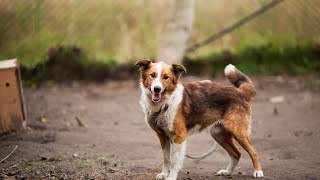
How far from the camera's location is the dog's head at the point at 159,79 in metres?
6.23

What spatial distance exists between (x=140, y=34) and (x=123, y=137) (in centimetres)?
523

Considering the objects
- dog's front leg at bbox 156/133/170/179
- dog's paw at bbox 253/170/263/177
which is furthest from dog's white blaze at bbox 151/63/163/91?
dog's paw at bbox 253/170/263/177

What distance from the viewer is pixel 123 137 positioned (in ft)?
28.9

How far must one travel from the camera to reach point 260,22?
44.3 feet

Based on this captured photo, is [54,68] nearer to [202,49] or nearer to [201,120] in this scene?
[202,49]

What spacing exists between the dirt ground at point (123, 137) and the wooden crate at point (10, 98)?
0.20 m

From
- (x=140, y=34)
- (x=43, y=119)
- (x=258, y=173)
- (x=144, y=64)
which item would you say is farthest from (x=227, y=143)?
(x=140, y=34)

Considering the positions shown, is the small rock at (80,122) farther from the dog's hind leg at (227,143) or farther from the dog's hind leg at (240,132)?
the dog's hind leg at (240,132)

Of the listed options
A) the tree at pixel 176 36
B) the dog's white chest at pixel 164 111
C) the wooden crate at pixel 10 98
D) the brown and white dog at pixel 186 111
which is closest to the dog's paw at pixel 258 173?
the brown and white dog at pixel 186 111

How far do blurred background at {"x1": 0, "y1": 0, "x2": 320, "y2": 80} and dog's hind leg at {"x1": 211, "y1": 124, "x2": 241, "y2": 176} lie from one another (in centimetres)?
633

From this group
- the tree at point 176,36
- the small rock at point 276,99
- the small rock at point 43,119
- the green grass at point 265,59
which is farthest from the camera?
the green grass at point 265,59

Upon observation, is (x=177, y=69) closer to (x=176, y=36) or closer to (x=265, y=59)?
(x=176, y=36)

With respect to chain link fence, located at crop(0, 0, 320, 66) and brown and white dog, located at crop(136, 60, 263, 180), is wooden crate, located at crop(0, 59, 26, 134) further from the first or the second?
chain link fence, located at crop(0, 0, 320, 66)

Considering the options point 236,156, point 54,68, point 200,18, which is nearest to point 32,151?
point 236,156
